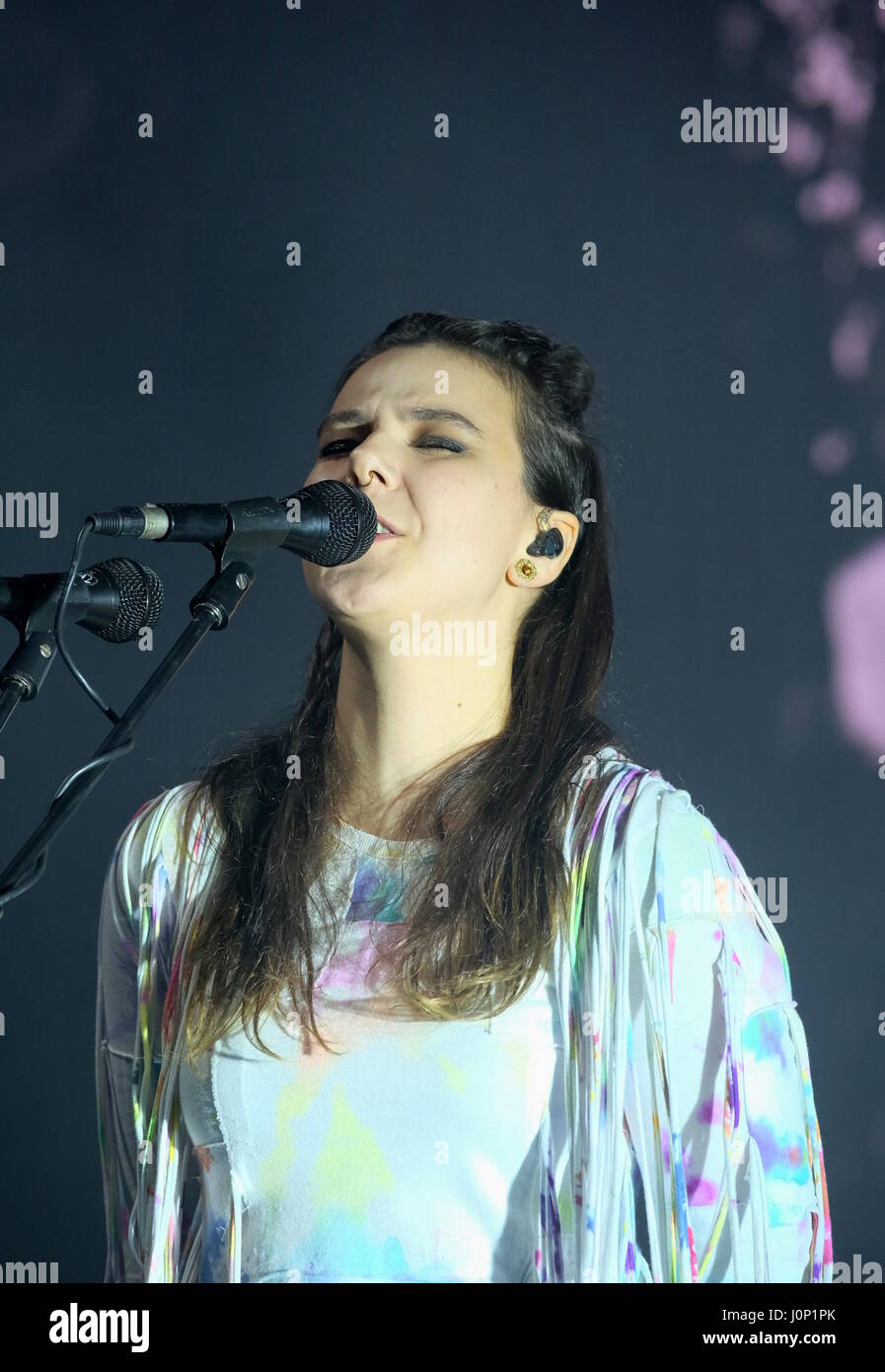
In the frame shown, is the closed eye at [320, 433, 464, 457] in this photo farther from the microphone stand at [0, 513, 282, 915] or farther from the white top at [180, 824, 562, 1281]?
the white top at [180, 824, 562, 1281]

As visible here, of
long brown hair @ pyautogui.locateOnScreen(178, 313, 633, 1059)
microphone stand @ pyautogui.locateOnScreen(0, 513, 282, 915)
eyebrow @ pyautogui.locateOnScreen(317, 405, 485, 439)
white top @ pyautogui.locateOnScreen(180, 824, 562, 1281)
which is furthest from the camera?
eyebrow @ pyautogui.locateOnScreen(317, 405, 485, 439)

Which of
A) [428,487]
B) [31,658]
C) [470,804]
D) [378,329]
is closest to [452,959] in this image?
[470,804]

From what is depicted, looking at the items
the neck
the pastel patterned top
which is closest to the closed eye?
the neck

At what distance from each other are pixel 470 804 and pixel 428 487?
0.34 meters

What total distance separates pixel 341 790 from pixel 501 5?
4.40ft

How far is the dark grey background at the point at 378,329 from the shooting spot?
2119mm

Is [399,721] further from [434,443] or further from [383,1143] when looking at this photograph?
[383,1143]

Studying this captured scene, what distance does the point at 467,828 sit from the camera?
153cm

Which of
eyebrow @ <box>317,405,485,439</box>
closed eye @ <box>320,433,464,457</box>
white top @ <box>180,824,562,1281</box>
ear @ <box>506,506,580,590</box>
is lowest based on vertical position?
white top @ <box>180,824,562,1281</box>

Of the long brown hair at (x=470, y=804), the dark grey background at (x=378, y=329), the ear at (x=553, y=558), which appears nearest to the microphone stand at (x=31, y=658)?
the long brown hair at (x=470, y=804)

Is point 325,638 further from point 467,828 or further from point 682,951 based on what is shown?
point 682,951

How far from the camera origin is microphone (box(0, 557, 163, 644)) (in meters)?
1.05

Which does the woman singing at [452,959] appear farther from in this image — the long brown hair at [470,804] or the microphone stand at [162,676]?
the microphone stand at [162,676]

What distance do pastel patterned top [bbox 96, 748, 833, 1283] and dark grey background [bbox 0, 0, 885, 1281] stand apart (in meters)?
0.67
